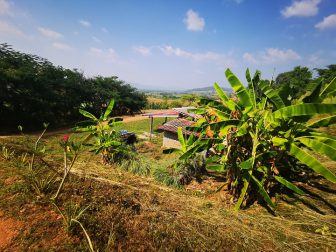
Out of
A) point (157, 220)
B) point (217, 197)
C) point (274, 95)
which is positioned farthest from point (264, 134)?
point (157, 220)

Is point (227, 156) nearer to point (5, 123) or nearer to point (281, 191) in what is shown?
point (281, 191)

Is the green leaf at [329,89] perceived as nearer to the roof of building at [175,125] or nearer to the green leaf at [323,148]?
the green leaf at [323,148]

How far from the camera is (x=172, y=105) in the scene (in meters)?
41.5

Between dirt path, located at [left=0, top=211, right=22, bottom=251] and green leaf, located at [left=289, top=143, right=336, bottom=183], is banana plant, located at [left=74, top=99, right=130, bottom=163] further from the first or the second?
green leaf, located at [left=289, top=143, right=336, bottom=183]

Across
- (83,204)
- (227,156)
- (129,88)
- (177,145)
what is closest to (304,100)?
(227,156)

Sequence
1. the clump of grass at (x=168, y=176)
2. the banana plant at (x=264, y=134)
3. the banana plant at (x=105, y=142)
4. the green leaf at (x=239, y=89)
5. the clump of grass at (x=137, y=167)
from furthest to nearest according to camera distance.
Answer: the banana plant at (x=105, y=142), the clump of grass at (x=137, y=167), the clump of grass at (x=168, y=176), the green leaf at (x=239, y=89), the banana plant at (x=264, y=134)

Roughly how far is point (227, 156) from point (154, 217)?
2.22 meters

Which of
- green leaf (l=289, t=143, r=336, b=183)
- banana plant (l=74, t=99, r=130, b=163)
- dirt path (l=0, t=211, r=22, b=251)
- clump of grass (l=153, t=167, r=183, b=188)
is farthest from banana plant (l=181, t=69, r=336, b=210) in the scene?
banana plant (l=74, t=99, r=130, b=163)

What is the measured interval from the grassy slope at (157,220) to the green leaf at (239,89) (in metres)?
2.43

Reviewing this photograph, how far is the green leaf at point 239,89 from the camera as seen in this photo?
4.46 meters

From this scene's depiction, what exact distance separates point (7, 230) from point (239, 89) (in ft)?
16.6

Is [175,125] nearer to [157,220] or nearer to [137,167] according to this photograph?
[137,167]

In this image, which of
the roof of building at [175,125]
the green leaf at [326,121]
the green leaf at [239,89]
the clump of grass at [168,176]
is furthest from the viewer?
the roof of building at [175,125]

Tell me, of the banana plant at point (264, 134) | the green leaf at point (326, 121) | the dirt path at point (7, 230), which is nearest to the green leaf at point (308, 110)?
the banana plant at point (264, 134)
